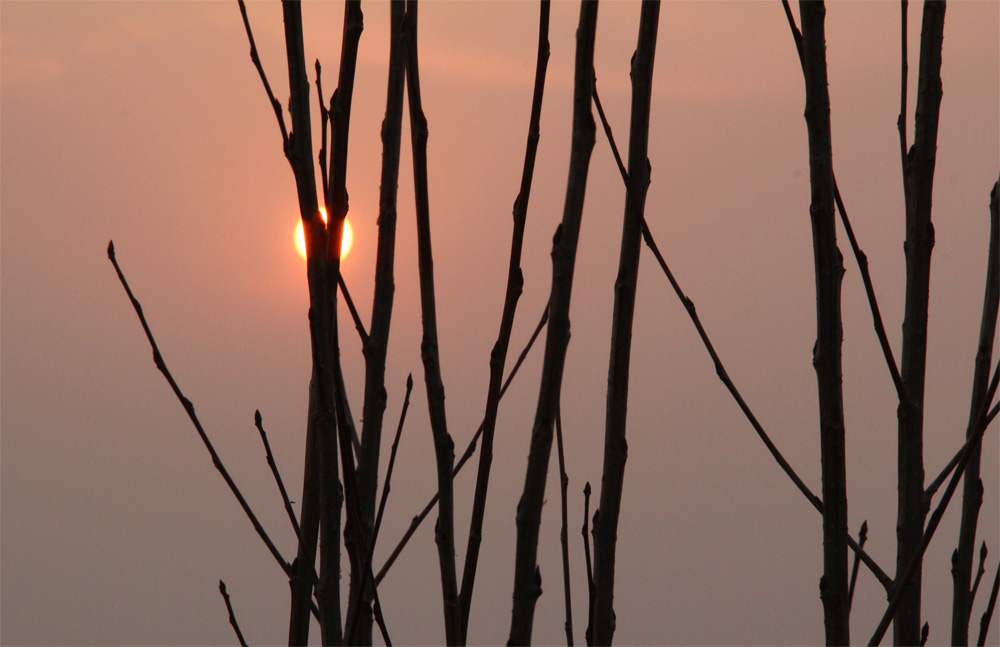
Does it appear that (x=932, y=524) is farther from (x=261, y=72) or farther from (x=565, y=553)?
(x=261, y=72)

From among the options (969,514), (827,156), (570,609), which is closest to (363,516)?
→ (570,609)

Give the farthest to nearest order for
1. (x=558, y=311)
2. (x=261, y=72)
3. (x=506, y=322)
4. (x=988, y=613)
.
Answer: (x=988, y=613) < (x=261, y=72) < (x=506, y=322) < (x=558, y=311)

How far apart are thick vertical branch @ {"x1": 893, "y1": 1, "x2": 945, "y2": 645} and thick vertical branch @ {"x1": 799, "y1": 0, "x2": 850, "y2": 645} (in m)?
0.22

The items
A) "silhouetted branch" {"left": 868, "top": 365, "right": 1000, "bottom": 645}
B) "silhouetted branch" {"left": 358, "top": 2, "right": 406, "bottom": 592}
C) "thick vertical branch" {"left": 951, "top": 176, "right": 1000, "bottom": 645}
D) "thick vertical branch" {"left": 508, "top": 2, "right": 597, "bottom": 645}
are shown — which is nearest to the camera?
"thick vertical branch" {"left": 508, "top": 2, "right": 597, "bottom": 645}

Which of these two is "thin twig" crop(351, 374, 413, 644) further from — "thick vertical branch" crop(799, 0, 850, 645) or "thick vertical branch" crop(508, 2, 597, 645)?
"thick vertical branch" crop(799, 0, 850, 645)

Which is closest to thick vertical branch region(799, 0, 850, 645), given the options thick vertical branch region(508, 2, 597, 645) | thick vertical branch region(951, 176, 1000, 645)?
thick vertical branch region(508, 2, 597, 645)

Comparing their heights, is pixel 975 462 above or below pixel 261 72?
below

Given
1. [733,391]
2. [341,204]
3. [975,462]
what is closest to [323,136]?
[341,204]

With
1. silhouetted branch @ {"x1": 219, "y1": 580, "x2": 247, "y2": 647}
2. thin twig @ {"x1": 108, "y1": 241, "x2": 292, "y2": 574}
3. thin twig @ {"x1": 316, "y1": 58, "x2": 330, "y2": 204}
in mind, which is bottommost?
silhouetted branch @ {"x1": 219, "y1": 580, "x2": 247, "y2": 647}

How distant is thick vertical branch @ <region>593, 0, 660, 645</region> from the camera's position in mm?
829

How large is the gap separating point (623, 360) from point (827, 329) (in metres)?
0.18

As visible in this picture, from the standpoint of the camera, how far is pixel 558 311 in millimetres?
673

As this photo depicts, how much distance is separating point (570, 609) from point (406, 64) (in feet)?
2.26

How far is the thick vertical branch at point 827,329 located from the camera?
30.3 inches
